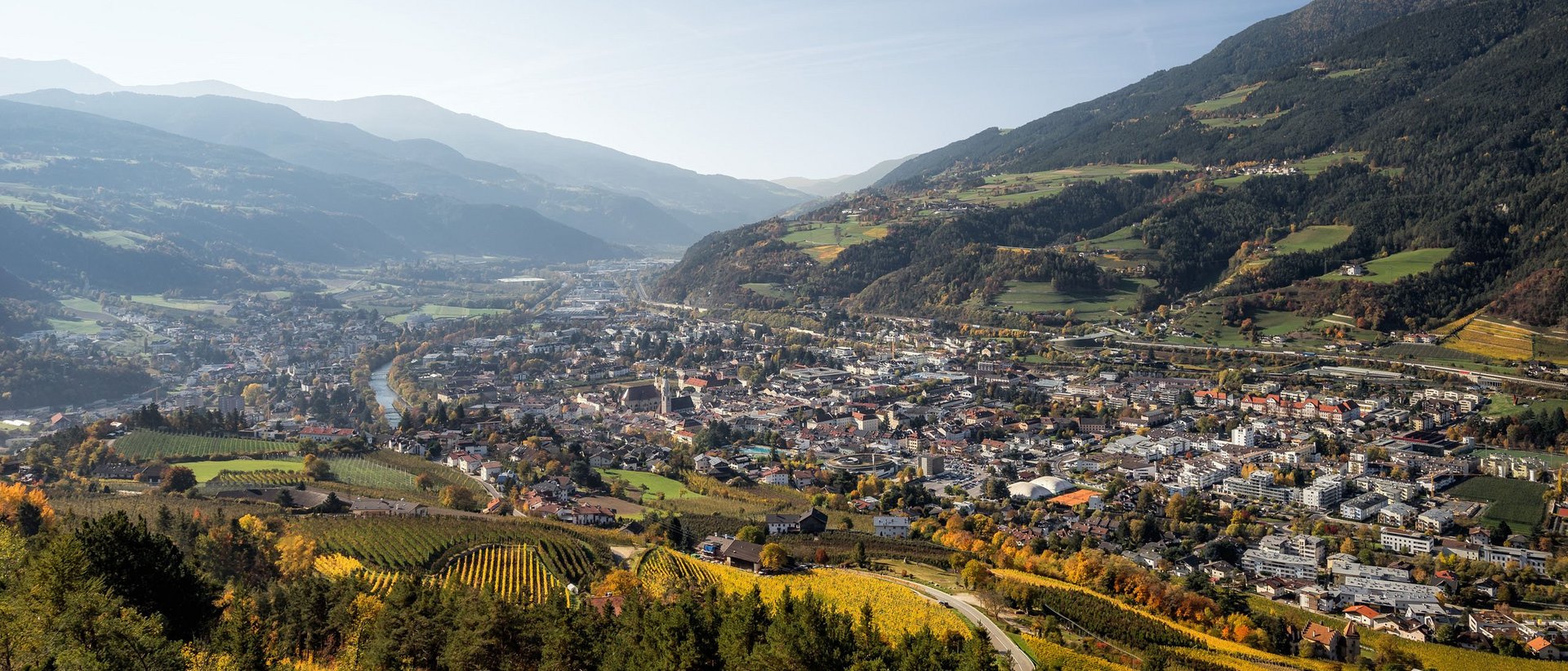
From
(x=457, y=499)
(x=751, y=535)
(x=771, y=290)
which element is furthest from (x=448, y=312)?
(x=751, y=535)

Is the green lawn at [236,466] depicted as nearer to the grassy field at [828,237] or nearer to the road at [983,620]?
the road at [983,620]

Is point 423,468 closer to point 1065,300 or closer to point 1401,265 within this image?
point 1065,300

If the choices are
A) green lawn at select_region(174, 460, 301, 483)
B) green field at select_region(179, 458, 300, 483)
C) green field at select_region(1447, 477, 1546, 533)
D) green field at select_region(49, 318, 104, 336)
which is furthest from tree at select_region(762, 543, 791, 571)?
green field at select_region(49, 318, 104, 336)

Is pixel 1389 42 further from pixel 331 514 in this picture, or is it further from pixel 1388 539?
pixel 331 514

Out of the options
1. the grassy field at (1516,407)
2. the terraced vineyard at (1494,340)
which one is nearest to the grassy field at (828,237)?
the terraced vineyard at (1494,340)

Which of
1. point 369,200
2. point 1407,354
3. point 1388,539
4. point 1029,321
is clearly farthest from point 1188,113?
point 369,200

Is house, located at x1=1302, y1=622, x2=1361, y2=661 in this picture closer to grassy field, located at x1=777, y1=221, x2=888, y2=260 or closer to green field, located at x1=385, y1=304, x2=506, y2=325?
grassy field, located at x1=777, y1=221, x2=888, y2=260
